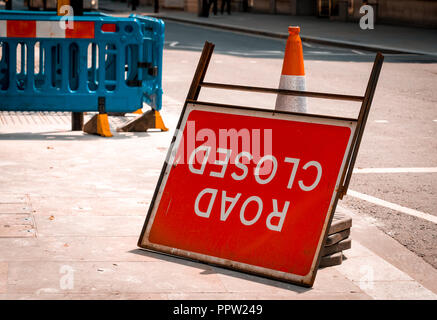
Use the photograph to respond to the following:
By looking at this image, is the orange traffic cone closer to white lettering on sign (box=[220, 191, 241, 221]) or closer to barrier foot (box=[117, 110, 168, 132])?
white lettering on sign (box=[220, 191, 241, 221])

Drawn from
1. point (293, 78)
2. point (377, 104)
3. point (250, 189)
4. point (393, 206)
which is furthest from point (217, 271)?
point (377, 104)

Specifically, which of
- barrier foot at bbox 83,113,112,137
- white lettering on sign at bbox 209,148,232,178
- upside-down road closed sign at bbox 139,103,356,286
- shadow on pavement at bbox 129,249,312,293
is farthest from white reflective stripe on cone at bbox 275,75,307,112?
barrier foot at bbox 83,113,112,137

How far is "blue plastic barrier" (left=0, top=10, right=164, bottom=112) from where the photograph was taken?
393 inches

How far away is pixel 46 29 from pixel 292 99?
4435mm

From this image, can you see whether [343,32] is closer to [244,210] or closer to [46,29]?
[46,29]

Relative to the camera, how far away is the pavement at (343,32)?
25587 mm

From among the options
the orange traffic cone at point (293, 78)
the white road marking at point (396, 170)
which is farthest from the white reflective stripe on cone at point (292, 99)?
the white road marking at point (396, 170)

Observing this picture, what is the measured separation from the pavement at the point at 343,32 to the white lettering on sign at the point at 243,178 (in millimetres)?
18896

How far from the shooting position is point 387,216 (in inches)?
269

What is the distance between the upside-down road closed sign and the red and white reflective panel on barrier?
484cm

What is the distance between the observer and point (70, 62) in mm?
10430

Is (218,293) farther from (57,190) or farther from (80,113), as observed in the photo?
(80,113)

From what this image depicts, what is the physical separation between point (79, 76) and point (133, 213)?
4.05 m

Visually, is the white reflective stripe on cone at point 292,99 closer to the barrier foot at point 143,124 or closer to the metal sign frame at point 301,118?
the metal sign frame at point 301,118
